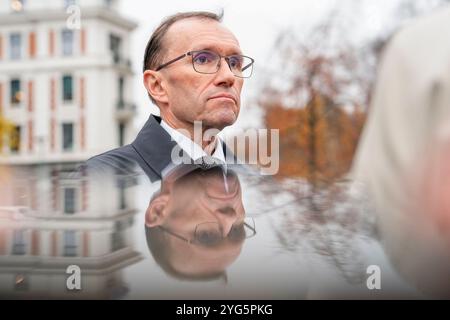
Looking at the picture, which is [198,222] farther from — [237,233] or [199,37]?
[199,37]

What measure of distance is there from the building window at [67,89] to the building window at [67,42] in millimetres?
65

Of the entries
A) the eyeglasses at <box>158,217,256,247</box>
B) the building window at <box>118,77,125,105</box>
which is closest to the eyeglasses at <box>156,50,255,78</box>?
the building window at <box>118,77,125,105</box>

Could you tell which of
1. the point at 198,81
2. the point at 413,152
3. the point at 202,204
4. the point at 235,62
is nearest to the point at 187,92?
the point at 198,81

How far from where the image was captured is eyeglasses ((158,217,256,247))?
1.35m

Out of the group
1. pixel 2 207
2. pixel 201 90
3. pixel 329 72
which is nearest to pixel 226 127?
pixel 201 90

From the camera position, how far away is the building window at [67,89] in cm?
146

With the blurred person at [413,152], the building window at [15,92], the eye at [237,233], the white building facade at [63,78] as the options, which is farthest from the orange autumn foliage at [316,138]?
the building window at [15,92]

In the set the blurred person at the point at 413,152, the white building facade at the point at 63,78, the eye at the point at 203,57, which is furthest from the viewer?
the white building facade at the point at 63,78

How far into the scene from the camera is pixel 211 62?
1.34 m

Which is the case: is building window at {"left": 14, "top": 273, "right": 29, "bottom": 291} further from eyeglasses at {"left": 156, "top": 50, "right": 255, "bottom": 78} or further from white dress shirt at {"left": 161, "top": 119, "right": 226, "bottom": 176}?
eyeglasses at {"left": 156, "top": 50, "right": 255, "bottom": 78}

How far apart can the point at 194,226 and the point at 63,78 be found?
1.67 ft

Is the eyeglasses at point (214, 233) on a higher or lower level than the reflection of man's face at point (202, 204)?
lower

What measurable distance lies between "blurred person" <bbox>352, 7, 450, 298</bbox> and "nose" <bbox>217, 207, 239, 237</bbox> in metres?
0.30

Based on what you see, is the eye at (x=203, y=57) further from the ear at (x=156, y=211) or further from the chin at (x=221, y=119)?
the ear at (x=156, y=211)
